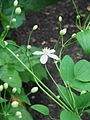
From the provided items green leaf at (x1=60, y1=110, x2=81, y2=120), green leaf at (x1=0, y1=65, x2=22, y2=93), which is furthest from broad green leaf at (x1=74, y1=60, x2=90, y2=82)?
green leaf at (x1=0, y1=65, x2=22, y2=93)

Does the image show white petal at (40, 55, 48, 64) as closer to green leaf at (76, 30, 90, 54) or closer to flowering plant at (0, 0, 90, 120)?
flowering plant at (0, 0, 90, 120)

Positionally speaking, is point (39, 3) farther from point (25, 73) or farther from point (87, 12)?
point (87, 12)

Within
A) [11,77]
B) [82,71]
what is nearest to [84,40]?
[82,71]

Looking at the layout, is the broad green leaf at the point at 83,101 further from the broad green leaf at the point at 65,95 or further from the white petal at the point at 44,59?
the white petal at the point at 44,59

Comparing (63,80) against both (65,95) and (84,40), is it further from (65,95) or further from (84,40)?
(84,40)

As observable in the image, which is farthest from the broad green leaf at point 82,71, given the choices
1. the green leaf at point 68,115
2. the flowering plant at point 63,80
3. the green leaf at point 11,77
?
the green leaf at point 11,77
